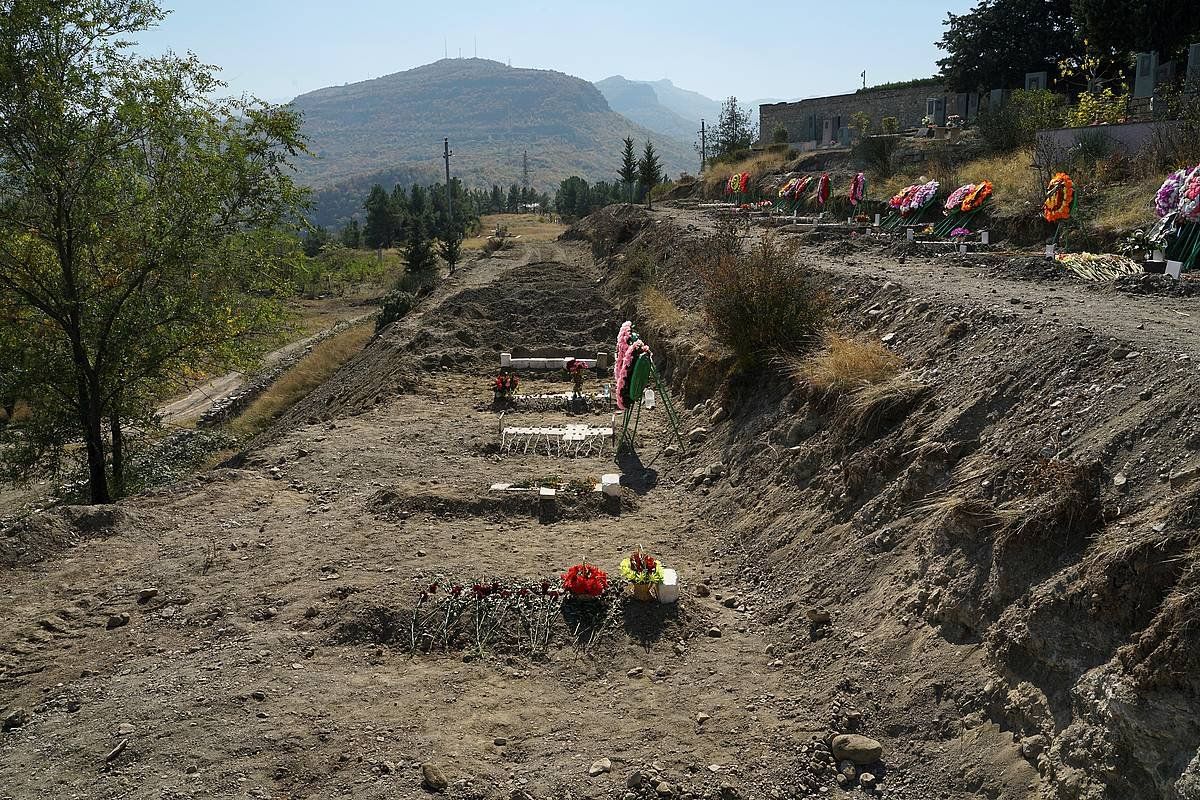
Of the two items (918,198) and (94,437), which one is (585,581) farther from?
(918,198)

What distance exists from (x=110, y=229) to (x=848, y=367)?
9.92m

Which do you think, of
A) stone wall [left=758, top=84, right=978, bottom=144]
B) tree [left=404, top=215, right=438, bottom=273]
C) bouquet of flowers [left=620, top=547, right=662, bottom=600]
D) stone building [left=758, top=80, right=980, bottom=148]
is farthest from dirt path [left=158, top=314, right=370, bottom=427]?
stone wall [left=758, top=84, right=978, bottom=144]

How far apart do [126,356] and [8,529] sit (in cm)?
447

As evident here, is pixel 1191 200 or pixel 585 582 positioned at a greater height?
pixel 1191 200

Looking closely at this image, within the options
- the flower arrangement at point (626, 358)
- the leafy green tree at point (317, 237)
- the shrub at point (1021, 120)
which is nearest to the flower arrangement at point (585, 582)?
the flower arrangement at point (626, 358)

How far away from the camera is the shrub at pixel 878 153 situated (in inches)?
982

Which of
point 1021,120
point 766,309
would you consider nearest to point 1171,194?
point 766,309

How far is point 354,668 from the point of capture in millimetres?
5586

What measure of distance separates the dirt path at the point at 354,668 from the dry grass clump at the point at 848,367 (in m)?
1.77

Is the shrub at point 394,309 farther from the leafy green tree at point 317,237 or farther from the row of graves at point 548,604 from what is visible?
the row of graves at point 548,604

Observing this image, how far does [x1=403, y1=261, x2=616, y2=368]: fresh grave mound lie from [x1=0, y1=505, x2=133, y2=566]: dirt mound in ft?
24.2

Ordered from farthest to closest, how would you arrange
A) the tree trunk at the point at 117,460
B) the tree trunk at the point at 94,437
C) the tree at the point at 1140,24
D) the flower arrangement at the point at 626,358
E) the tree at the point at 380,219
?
the tree at the point at 380,219 < the tree at the point at 1140,24 < the tree trunk at the point at 117,460 < the tree trunk at the point at 94,437 < the flower arrangement at the point at 626,358

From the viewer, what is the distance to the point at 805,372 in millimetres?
7988

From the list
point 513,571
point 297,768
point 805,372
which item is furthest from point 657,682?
point 805,372
